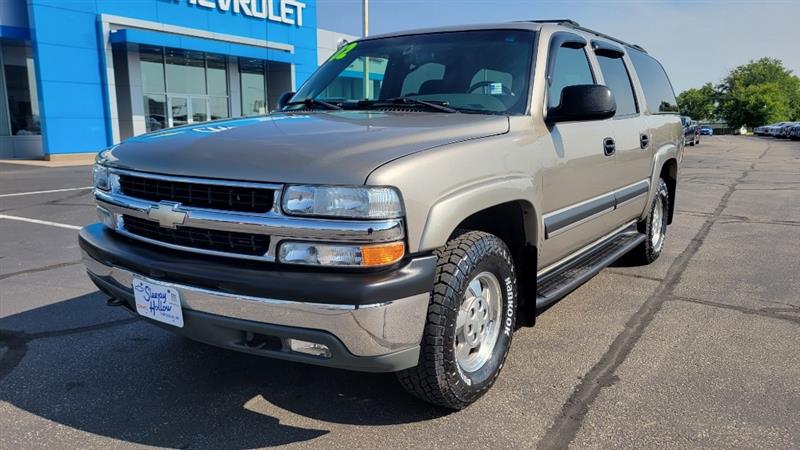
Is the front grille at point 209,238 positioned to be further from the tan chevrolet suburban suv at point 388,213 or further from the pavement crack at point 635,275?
the pavement crack at point 635,275

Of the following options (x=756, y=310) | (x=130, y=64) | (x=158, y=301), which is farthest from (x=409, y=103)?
(x=130, y=64)

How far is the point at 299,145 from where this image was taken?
8.39ft

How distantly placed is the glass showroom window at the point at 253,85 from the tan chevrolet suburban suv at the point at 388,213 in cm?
2346

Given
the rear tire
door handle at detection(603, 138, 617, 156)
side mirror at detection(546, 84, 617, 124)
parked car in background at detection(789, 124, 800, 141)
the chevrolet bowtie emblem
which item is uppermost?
side mirror at detection(546, 84, 617, 124)

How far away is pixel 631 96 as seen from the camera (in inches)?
200

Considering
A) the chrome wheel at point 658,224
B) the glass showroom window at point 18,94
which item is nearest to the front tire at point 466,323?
the chrome wheel at point 658,224

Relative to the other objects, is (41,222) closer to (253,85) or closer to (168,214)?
(168,214)

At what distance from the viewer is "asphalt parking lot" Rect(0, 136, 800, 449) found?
275cm

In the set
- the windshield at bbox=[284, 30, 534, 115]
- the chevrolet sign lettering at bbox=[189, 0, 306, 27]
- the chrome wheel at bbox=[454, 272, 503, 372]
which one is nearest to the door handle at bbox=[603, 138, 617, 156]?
the windshield at bbox=[284, 30, 534, 115]

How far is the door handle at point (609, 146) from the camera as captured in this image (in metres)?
4.18

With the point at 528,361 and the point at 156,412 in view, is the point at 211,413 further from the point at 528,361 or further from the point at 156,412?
the point at 528,361

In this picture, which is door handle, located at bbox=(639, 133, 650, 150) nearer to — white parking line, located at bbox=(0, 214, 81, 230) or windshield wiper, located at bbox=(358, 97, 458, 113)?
windshield wiper, located at bbox=(358, 97, 458, 113)

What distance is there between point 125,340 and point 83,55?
19.1 metres

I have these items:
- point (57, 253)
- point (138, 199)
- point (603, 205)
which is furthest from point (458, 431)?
point (57, 253)
